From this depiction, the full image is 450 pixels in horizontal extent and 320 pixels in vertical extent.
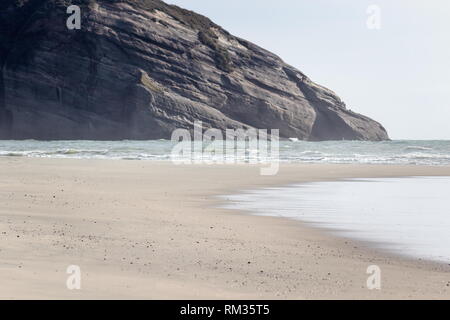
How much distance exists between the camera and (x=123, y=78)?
87.1 m

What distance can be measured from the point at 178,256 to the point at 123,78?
81.9 m

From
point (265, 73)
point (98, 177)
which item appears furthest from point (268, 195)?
point (265, 73)

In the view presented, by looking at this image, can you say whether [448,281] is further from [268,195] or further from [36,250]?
[268,195]

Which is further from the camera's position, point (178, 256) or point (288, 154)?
point (288, 154)

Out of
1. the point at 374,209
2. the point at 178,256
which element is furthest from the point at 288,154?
the point at 178,256

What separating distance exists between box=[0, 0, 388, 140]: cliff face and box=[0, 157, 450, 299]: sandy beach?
2812 inches

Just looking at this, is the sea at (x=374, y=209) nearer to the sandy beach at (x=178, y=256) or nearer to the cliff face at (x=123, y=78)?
the sandy beach at (x=178, y=256)

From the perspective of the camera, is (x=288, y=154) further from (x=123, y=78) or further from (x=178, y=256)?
(x=123, y=78)

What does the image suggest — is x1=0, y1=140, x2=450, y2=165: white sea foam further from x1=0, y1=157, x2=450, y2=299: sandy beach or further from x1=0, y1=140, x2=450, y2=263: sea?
x1=0, y1=157, x2=450, y2=299: sandy beach

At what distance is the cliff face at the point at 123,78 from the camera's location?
3339 inches

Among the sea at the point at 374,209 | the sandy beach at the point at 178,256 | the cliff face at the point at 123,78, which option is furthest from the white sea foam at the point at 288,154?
the cliff face at the point at 123,78

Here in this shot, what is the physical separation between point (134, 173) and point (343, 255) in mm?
14685

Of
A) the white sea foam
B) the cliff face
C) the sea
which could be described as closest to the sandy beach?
the sea
